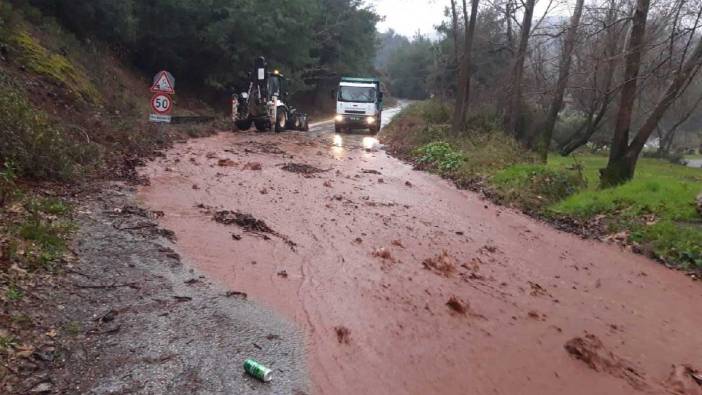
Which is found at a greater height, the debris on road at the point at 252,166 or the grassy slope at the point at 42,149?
the grassy slope at the point at 42,149

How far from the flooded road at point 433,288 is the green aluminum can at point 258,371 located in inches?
14.1

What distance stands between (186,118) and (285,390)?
19.1 m

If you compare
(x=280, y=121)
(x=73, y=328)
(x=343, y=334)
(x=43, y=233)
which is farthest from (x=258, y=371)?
(x=280, y=121)

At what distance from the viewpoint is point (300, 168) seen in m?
14.3

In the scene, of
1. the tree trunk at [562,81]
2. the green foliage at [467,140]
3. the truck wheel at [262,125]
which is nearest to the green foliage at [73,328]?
the green foliage at [467,140]

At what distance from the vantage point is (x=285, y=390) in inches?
161

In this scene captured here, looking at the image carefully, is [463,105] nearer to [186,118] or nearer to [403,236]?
[186,118]

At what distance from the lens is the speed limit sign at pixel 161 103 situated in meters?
14.2

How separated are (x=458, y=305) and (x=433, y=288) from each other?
551mm

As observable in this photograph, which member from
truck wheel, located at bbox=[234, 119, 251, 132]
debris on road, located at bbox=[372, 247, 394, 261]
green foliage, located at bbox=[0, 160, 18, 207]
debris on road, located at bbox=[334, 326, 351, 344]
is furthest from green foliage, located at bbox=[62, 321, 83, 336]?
truck wheel, located at bbox=[234, 119, 251, 132]

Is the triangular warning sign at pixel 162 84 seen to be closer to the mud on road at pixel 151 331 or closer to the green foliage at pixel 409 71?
the mud on road at pixel 151 331

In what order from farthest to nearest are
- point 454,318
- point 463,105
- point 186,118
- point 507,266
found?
1. point 463,105
2. point 186,118
3. point 507,266
4. point 454,318

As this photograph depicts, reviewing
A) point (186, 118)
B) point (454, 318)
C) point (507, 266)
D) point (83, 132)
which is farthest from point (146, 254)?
point (186, 118)

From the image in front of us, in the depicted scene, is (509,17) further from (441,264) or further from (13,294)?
(13,294)
